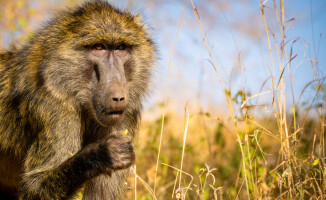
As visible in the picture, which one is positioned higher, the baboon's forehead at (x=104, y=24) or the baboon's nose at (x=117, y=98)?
the baboon's forehead at (x=104, y=24)

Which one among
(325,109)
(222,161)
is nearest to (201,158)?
(222,161)

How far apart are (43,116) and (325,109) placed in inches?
87.4

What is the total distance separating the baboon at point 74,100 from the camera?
2.97 meters

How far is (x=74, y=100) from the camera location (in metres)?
3.22

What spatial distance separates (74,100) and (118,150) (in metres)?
0.64

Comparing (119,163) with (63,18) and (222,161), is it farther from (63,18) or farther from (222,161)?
(222,161)

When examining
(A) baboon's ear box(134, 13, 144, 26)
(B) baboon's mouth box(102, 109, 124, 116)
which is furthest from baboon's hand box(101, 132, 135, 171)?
(A) baboon's ear box(134, 13, 144, 26)

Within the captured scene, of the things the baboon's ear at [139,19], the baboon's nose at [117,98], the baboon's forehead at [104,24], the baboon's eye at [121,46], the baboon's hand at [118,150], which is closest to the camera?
the baboon's hand at [118,150]

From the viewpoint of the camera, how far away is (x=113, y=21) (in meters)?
3.41

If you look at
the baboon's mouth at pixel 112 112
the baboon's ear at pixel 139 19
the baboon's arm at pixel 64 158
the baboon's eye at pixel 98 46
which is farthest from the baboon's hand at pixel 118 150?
the baboon's ear at pixel 139 19

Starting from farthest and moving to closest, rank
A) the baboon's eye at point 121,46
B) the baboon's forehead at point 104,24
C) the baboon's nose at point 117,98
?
the baboon's eye at point 121,46 < the baboon's forehead at point 104,24 < the baboon's nose at point 117,98

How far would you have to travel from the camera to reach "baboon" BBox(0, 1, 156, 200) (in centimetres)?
297

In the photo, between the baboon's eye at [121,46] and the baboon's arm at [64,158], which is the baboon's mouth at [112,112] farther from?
the baboon's eye at [121,46]

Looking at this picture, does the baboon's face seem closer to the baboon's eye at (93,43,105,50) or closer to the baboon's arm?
the baboon's eye at (93,43,105,50)
